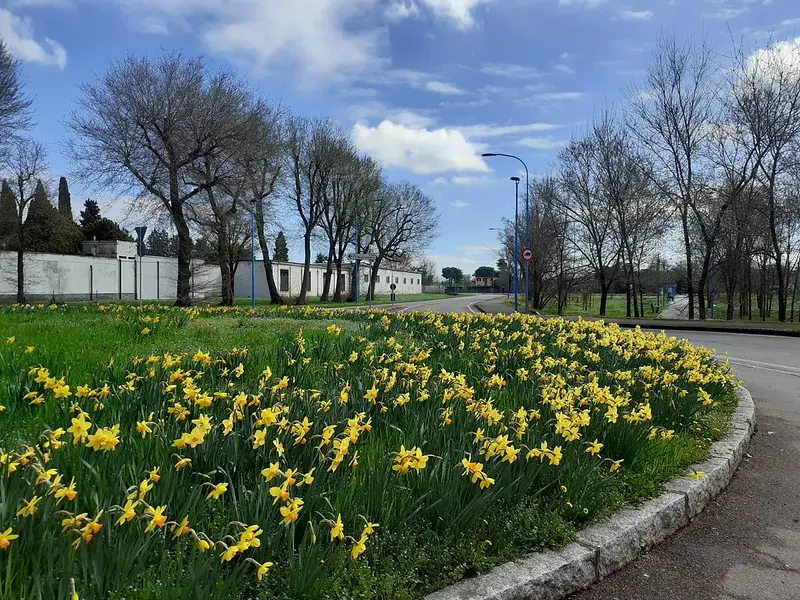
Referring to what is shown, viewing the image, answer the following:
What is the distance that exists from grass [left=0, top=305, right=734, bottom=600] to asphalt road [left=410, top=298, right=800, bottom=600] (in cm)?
34

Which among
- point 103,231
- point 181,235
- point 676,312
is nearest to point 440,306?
point 676,312

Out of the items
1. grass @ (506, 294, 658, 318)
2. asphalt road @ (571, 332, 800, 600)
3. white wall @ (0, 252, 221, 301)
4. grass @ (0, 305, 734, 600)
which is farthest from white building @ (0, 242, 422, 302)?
asphalt road @ (571, 332, 800, 600)

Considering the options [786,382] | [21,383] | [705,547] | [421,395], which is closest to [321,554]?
[421,395]

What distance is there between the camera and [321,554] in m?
2.14

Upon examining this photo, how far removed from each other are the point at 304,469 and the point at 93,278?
45205mm

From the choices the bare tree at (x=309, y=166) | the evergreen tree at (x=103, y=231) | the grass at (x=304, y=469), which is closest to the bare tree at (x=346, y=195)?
the bare tree at (x=309, y=166)

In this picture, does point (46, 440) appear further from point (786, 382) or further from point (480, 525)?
point (786, 382)

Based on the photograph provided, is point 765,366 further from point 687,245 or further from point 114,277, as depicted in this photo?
point 114,277

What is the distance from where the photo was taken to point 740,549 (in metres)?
3.26

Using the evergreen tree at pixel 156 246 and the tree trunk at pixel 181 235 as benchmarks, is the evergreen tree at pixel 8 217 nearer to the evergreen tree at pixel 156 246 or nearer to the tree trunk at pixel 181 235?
the tree trunk at pixel 181 235

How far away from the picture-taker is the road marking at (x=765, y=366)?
1027cm

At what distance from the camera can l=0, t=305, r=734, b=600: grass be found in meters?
1.93

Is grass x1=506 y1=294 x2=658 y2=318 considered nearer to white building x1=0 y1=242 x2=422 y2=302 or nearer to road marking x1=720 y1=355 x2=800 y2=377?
road marking x1=720 y1=355 x2=800 y2=377

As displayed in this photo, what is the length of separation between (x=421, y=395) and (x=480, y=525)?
57.1 inches
